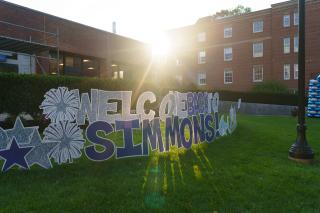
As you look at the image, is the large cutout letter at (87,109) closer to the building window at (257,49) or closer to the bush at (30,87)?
the bush at (30,87)

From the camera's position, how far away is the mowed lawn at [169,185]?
3967 mm

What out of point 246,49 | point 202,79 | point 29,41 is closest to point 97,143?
point 29,41

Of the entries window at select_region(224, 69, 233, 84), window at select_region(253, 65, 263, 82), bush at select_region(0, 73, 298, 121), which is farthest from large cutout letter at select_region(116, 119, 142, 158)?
window at select_region(224, 69, 233, 84)

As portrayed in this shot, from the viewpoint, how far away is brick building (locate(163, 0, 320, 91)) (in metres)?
36.4

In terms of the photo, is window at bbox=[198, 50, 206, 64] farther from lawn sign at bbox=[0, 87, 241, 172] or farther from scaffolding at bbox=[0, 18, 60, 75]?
lawn sign at bbox=[0, 87, 241, 172]

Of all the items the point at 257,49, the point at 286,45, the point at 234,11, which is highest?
the point at 234,11

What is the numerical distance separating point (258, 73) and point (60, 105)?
37338mm

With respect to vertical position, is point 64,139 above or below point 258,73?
below

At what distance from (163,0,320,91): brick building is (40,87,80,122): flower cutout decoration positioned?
35.4 m

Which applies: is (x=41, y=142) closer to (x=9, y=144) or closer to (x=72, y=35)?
(x=9, y=144)

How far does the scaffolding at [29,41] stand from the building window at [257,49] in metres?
28.2

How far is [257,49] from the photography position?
39750 millimetres

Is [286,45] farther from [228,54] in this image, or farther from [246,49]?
[228,54]

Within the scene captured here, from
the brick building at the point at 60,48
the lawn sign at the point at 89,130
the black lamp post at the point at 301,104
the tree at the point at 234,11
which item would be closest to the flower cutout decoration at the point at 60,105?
the lawn sign at the point at 89,130
